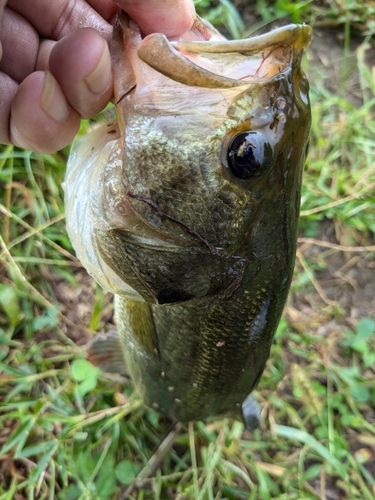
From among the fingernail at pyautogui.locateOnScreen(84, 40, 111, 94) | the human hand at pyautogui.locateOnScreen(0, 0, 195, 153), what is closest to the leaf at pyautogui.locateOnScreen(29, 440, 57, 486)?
the human hand at pyautogui.locateOnScreen(0, 0, 195, 153)

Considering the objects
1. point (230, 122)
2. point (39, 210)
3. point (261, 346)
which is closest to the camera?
point (230, 122)

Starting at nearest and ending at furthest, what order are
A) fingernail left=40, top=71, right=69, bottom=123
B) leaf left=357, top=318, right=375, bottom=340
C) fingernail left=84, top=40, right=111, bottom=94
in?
fingernail left=84, top=40, right=111, bottom=94
fingernail left=40, top=71, right=69, bottom=123
leaf left=357, top=318, right=375, bottom=340

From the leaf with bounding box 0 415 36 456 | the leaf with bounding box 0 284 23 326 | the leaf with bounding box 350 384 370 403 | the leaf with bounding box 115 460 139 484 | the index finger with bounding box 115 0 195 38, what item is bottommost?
the leaf with bounding box 350 384 370 403

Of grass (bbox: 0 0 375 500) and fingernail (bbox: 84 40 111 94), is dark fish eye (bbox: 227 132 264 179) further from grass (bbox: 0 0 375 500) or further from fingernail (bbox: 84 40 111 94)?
grass (bbox: 0 0 375 500)

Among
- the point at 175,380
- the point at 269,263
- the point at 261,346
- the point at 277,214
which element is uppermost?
the point at 277,214

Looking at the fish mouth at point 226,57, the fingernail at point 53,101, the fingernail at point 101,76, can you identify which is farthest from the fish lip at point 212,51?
Result: the fingernail at point 53,101

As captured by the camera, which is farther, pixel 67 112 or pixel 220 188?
pixel 67 112

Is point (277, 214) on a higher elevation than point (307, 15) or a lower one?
higher

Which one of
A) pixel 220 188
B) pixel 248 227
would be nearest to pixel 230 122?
pixel 220 188

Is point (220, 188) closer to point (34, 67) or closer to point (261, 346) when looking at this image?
point (261, 346)
